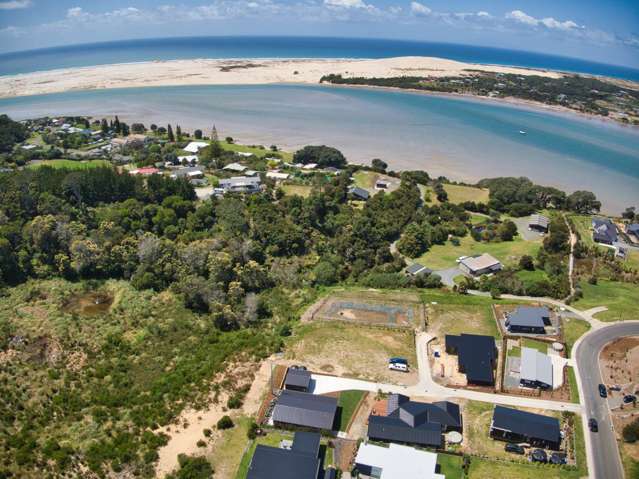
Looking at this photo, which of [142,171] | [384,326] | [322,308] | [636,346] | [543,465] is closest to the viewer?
[543,465]

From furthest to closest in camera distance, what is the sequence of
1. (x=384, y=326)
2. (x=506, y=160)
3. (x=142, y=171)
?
(x=506, y=160)
(x=142, y=171)
(x=384, y=326)

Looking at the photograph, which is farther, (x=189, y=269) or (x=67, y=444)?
(x=189, y=269)

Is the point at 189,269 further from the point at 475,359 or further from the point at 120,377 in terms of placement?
the point at 475,359

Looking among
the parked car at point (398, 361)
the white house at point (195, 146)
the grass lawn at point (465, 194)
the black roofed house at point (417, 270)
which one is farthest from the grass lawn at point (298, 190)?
the parked car at point (398, 361)

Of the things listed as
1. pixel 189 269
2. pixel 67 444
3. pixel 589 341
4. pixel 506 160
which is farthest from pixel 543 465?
pixel 506 160

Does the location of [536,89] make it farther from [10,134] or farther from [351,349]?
[351,349]

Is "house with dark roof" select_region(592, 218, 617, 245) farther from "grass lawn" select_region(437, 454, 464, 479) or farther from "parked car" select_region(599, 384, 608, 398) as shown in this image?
"grass lawn" select_region(437, 454, 464, 479)

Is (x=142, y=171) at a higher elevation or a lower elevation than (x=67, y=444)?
higher

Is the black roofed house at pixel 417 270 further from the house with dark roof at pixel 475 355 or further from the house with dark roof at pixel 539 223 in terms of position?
the house with dark roof at pixel 539 223
